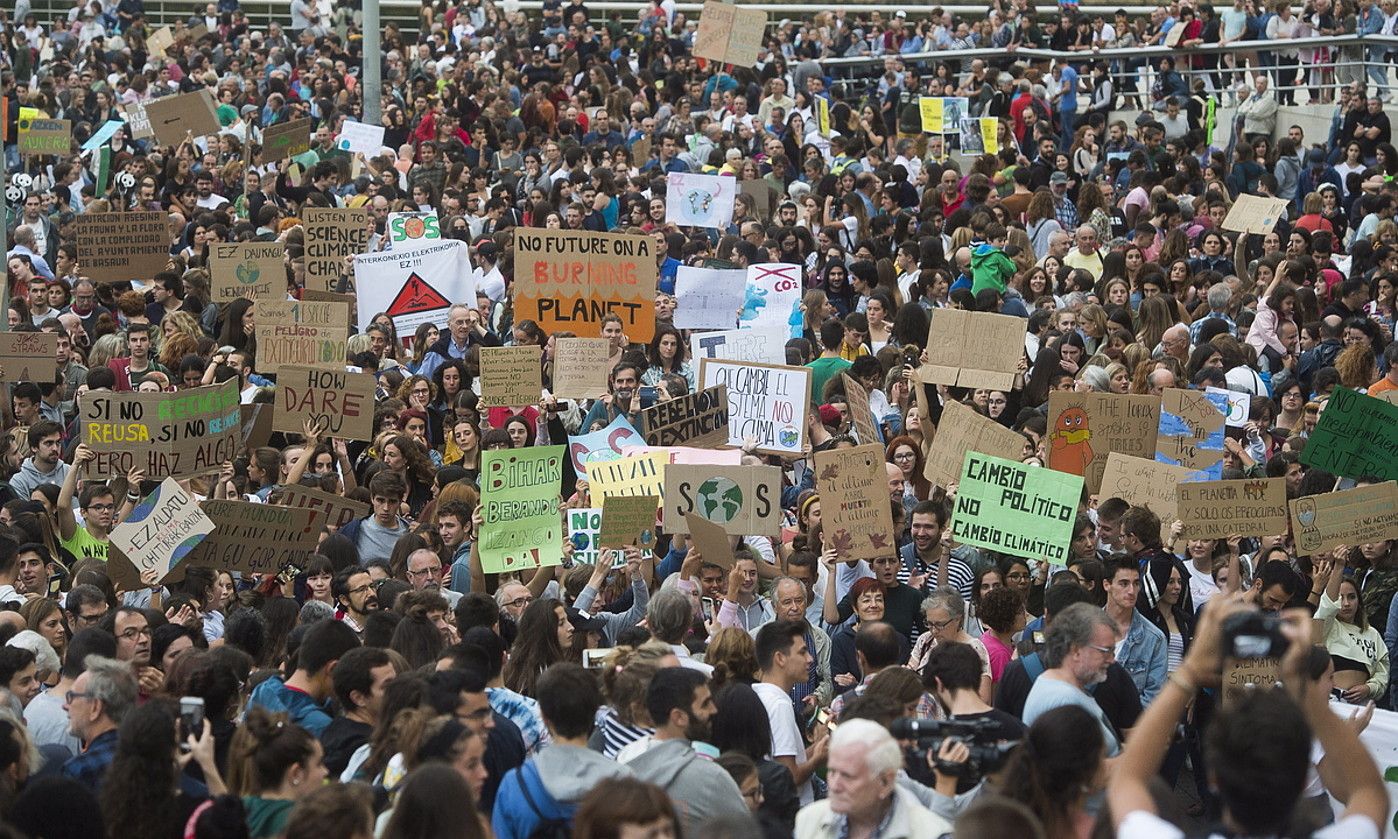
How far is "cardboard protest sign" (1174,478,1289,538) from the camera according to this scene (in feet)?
34.6

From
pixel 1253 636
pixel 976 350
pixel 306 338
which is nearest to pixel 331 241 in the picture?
pixel 306 338

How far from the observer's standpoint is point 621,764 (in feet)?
21.3

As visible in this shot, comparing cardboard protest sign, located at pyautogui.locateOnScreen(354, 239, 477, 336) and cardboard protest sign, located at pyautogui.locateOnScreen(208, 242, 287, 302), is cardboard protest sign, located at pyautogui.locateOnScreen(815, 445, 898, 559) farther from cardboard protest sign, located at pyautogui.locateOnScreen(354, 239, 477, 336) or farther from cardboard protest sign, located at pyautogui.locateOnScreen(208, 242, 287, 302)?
cardboard protest sign, located at pyautogui.locateOnScreen(208, 242, 287, 302)

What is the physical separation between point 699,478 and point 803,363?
4.00 metres

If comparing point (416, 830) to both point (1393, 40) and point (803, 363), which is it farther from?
point (1393, 40)

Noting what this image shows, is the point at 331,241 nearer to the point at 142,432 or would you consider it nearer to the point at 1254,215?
the point at 142,432

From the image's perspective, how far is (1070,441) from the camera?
12.2 m

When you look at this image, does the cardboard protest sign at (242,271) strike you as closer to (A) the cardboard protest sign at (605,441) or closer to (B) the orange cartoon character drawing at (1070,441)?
(A) the cardboard protest sign at (605,441)

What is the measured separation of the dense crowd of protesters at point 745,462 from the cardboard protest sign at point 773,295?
206 millimetres

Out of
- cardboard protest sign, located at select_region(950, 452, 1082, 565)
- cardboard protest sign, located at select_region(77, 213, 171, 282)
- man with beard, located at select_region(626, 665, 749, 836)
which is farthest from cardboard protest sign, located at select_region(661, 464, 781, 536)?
cardboard protest sign, located at select_region(77, 213, 171, 282)

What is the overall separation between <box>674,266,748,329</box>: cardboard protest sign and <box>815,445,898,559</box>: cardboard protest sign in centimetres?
532

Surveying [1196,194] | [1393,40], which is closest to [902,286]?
[1196,194]

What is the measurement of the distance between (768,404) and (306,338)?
365 cm

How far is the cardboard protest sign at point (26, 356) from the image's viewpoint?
46.2ft
